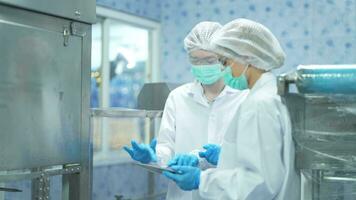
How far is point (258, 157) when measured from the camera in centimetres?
114

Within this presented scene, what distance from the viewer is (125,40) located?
3660 mm

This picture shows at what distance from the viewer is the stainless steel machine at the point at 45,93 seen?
1235 mm

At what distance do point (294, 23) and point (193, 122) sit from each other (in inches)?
73.8

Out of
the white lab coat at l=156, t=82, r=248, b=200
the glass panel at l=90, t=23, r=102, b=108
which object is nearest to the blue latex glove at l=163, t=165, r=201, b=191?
the white lab coat at l=156, t=82, r=248, b=200

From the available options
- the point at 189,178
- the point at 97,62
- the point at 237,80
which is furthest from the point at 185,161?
the point at 97,62

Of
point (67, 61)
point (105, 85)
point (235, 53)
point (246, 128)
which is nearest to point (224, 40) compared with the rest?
point (235, 53)

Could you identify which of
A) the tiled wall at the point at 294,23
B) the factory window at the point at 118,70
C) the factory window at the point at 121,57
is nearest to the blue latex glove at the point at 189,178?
the factory window at the point at 118,70

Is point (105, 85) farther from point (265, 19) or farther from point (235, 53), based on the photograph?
point (235, 53)

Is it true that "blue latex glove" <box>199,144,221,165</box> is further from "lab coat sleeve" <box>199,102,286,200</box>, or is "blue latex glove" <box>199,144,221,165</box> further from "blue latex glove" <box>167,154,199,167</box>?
"lab coat sleeve" <box>199,102,286,200</box>

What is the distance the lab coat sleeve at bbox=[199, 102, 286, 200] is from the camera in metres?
1.14

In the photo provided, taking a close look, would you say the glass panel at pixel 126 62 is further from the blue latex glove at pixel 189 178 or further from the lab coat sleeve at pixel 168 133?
the blue latex glove at pixel 189 178

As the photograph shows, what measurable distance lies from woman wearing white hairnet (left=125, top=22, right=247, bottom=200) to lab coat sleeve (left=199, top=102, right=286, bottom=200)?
63 cm

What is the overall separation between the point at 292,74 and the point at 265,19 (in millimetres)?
2581

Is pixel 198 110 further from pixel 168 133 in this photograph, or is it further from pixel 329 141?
pixel 329 141
